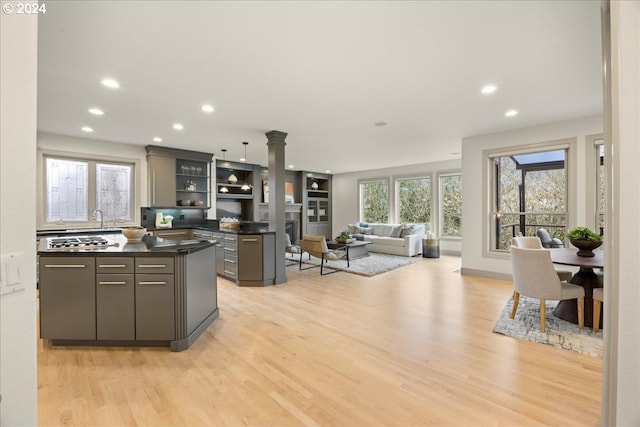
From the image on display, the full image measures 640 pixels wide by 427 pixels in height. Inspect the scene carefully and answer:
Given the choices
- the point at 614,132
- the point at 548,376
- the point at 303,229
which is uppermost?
the point at 614,132

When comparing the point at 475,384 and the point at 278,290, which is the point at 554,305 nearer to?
the point at 475,384

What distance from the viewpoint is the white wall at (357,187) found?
316 inches

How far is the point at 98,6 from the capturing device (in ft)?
6.24

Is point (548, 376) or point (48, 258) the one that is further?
point (48, 258)

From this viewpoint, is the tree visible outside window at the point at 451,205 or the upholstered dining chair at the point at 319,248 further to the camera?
the tree visible outside window at the point at 451,205

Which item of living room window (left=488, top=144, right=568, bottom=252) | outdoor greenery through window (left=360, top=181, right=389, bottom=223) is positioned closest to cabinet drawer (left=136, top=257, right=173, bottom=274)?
living room window (left=488, top=144, right=568, bottom=252)

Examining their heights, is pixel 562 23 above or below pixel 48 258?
above

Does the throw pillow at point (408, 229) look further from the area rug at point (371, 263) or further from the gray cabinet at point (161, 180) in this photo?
the gray cabinet at point (161, 180)

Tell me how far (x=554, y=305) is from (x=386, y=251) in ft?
14.8

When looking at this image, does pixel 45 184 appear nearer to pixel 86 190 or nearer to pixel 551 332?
pixel 86 190

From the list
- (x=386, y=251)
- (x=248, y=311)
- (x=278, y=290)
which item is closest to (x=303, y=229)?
(x=386, y=251)

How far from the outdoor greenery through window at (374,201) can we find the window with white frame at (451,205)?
71.3 inches

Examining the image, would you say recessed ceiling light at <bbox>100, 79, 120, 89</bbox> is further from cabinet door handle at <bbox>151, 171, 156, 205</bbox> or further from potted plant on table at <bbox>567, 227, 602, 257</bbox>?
potted plant on table at <bbox>567, 227, 602, 257</bbox>

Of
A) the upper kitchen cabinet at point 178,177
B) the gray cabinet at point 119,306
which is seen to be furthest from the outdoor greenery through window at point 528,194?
the upper kitchen cabinet at point 178,177
